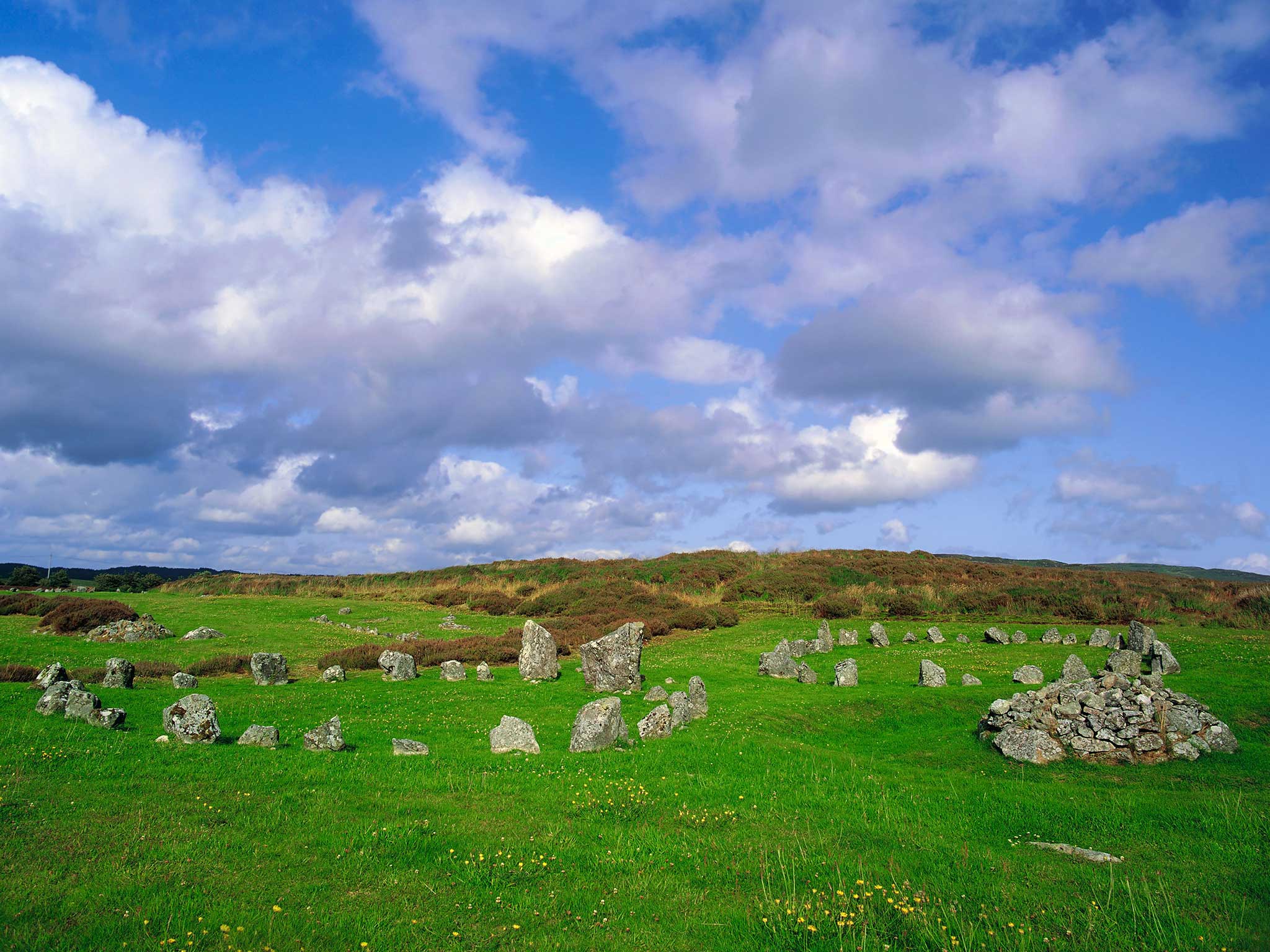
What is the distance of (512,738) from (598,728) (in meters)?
2.41

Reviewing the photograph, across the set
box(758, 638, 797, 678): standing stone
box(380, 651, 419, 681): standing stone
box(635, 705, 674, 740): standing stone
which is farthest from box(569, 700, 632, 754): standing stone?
box(758, 638, 797, 678): standing stone

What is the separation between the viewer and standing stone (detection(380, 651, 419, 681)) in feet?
107

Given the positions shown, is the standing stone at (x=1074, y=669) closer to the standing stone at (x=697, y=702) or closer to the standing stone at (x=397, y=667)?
the standing stone at (x=697, y=702)

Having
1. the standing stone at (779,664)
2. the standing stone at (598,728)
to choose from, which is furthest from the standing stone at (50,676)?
the standing stone at (779,664)

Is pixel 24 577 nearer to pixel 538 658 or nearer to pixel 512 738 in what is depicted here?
pixel 538 658

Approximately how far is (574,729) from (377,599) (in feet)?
202

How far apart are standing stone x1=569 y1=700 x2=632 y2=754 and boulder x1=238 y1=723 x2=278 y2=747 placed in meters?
7.84

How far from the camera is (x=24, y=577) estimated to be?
75.1 m

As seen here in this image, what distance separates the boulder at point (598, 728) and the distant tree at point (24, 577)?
81.9 metres

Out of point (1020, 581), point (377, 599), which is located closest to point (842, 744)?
point (1020, 581)

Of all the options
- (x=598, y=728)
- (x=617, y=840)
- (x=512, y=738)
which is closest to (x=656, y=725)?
Answer: (x=598, y=728)

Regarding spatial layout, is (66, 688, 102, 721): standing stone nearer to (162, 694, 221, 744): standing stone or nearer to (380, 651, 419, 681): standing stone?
(162, 694, 221, 744): standing stone

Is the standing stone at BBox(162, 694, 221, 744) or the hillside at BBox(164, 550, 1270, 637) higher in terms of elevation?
the hillside at BBox(164, 550, 1270, 637)

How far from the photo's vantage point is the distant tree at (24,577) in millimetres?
73875
